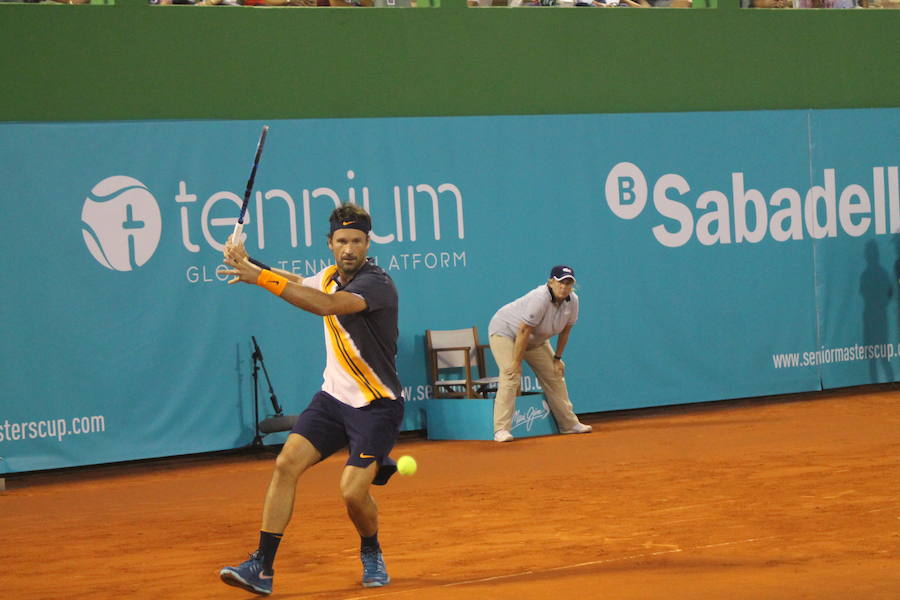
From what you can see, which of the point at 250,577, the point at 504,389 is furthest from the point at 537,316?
the point at 250,577

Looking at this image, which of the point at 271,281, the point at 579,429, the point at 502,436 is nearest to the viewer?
the point at 271,281

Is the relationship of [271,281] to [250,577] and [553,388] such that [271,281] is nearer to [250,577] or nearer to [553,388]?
[250,577]

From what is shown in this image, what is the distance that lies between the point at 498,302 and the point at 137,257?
145 inches

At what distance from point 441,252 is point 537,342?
59.5 inches

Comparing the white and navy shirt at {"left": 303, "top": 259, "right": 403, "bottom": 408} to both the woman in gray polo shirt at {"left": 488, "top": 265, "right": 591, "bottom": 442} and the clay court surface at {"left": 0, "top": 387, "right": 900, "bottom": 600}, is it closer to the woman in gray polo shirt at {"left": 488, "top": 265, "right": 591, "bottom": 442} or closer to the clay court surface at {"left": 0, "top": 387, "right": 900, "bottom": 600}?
the clay court surface at {"left": 0, "top": 387, "right": 900, "bottom": 600}

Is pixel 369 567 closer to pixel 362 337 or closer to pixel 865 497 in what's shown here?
pixel 362 337

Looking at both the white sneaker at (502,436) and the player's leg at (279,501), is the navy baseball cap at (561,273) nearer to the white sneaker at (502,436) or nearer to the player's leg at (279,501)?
the white sneaker at (502,436)

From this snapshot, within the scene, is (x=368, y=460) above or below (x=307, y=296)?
below

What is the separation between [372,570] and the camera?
6.29 meters

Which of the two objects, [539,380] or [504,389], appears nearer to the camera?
[504,389]

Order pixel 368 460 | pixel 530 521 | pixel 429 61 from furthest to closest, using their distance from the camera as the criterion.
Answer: pixel 429 61, pixel 530 521, pixel 368 460

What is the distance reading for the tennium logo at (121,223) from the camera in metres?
11.4

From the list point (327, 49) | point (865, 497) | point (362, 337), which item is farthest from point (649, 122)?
point (362, 337)

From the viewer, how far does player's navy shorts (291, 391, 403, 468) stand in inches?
240
